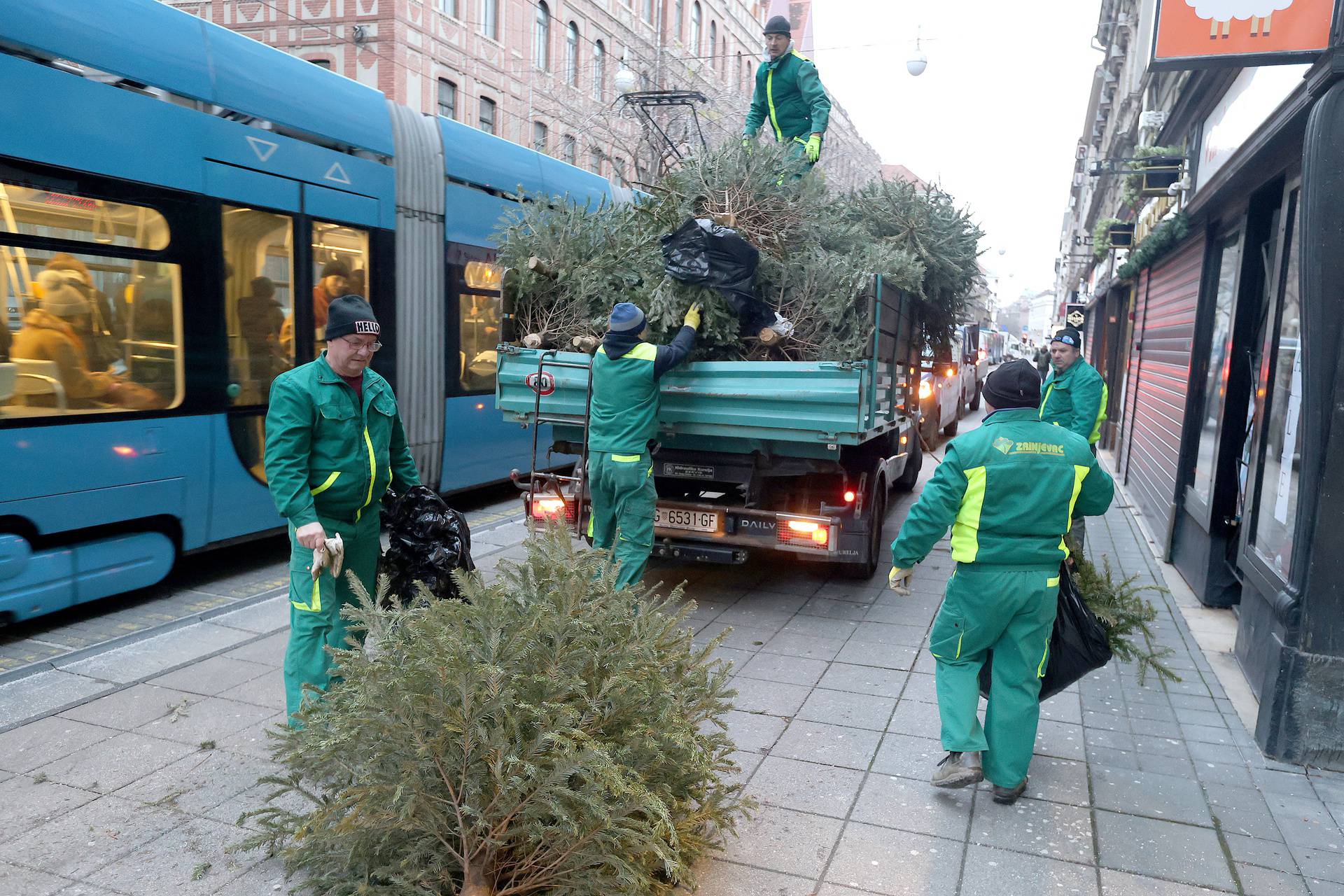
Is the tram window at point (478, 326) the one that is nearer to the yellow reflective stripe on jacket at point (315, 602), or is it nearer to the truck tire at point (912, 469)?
the truck tire at point (912, 469)

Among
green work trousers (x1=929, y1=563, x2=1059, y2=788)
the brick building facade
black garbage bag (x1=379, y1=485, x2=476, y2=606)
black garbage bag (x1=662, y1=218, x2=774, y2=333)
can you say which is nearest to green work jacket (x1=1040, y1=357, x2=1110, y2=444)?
black garbage bag (x1=662, y1=218, x2=774, y2=333)

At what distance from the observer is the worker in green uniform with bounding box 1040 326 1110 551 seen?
670cm

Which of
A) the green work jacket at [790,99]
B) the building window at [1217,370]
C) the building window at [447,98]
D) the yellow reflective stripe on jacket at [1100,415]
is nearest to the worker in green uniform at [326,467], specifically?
the green work jacket at [790,99]

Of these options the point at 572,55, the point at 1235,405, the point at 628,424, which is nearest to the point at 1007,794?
the point at 628,424

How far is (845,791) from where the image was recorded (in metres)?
3.80

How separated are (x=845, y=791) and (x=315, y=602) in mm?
2265

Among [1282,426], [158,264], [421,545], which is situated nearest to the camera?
[421,545]

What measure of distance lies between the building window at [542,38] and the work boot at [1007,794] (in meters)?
27.2

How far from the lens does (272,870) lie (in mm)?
3148

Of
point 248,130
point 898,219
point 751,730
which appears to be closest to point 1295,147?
point 898,219

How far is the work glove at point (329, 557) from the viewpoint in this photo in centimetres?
359

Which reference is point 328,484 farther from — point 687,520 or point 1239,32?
point 1239,32

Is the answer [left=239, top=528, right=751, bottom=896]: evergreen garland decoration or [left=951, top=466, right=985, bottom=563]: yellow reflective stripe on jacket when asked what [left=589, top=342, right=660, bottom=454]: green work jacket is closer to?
[left=951, top=466, right=985, bottom=563]: yellow reflective stripe on jacket

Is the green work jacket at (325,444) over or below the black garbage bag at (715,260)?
below
